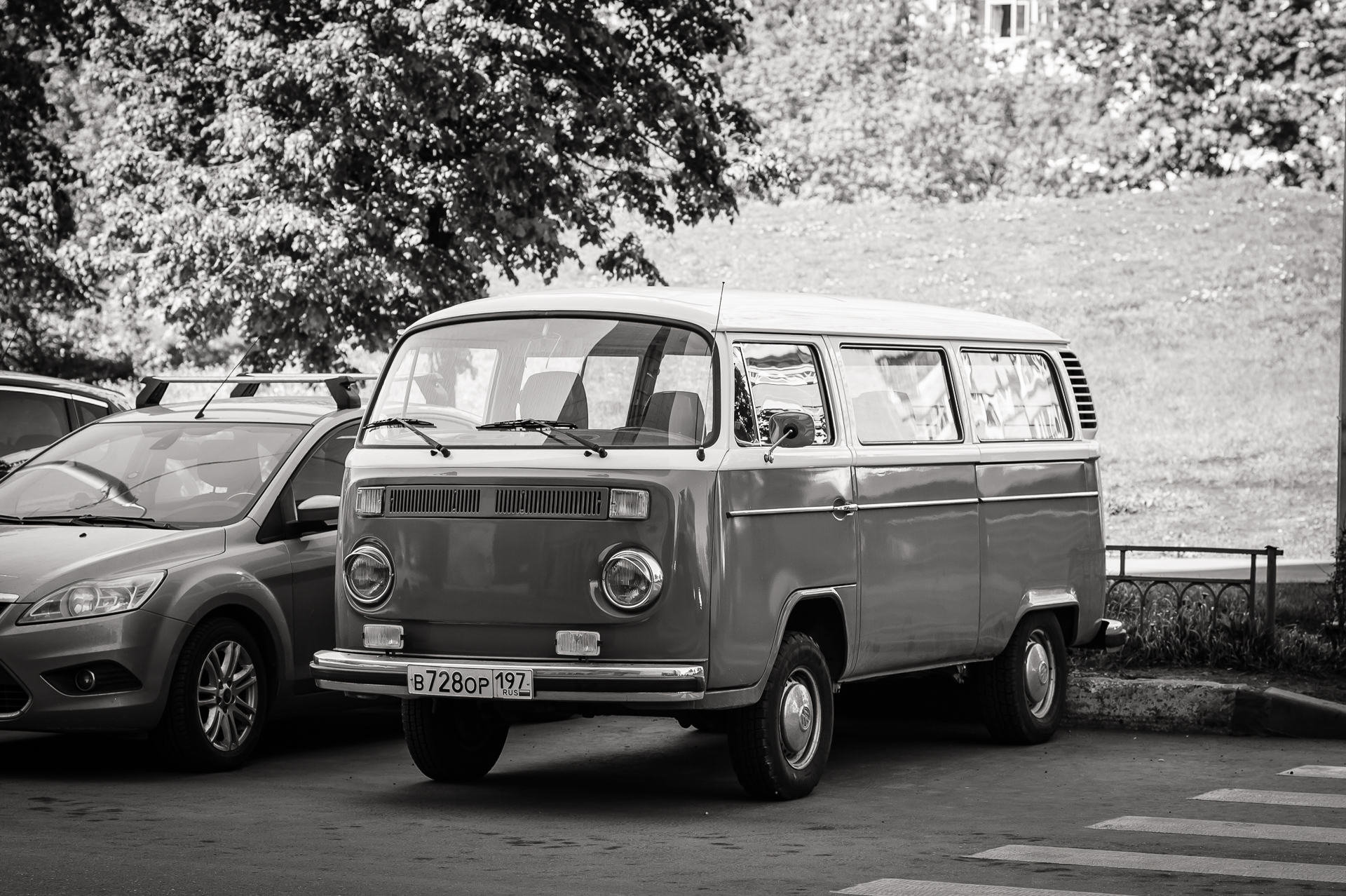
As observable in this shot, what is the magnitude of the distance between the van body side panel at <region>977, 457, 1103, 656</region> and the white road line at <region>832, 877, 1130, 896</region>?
126 inches

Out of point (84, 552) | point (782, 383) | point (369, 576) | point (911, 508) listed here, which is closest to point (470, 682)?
point (369, 576)

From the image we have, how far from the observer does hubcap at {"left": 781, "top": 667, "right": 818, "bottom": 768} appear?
8.36 metres

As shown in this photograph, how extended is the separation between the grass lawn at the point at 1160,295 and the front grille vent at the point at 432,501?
55.9ft

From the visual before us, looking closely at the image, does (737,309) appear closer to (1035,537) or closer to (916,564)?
(916,564)

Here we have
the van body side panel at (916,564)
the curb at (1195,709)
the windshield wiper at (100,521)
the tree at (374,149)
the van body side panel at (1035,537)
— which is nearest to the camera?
the van body side panel at (916,564)

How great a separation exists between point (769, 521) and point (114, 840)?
114 inches

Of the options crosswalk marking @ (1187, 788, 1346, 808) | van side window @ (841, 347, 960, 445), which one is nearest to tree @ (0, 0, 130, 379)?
van side window @ (841, 347, 960, 445)

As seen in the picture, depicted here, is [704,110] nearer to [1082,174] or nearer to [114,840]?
[114,840]

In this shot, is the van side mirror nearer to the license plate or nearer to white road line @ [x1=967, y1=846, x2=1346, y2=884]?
the license plate

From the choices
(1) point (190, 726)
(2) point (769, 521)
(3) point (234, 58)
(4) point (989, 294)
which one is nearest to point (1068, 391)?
(2) point (769, 521)

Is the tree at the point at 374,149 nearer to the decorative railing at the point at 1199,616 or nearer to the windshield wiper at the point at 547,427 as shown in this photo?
the decorative railing at the point at 1199,616

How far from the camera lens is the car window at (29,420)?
1298cm

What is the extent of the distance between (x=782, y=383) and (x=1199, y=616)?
174 inches

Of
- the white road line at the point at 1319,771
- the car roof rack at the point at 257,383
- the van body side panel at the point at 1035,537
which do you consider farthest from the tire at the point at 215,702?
the white road line at the point at 1319,771
